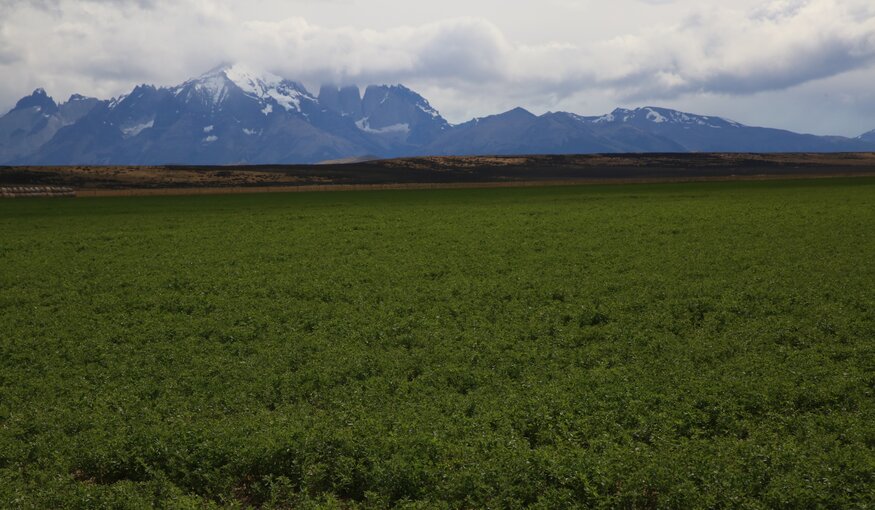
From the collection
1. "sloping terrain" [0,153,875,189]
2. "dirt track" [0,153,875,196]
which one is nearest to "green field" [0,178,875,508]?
"dirt track" [0,153,875,196]

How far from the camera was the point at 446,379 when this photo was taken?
52.2 ft

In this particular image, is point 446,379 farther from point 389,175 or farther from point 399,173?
point 399,173

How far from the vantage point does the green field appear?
11094 millimetres

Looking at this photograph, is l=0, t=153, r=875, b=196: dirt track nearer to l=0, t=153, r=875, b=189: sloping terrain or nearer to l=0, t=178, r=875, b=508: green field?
l=0, t=153, r=875, b=189: sloping terrain

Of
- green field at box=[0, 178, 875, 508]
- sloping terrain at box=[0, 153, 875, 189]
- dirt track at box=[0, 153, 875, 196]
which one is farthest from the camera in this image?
sloping terrain at box=[0, 153, 875, 189]

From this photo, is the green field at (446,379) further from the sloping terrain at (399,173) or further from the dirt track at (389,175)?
the sloping terrain at (399,173)

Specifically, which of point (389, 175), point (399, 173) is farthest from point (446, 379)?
point (399, 173)

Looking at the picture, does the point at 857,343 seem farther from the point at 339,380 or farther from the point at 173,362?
the point at 173,362

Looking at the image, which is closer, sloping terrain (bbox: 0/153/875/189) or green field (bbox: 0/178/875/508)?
green field (bbox: 0/178/875/508)

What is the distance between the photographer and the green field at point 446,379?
36.4ft

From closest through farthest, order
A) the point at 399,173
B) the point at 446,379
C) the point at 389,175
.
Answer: the point at 446,379, the point at 389,175, the point at 399,173

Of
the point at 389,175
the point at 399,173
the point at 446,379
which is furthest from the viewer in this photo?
the point at 399,173

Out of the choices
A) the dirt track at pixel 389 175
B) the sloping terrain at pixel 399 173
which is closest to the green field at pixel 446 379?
the dirt track at pixel 389 175

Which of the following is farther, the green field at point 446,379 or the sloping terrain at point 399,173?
the sloping terrain at point 399,173
